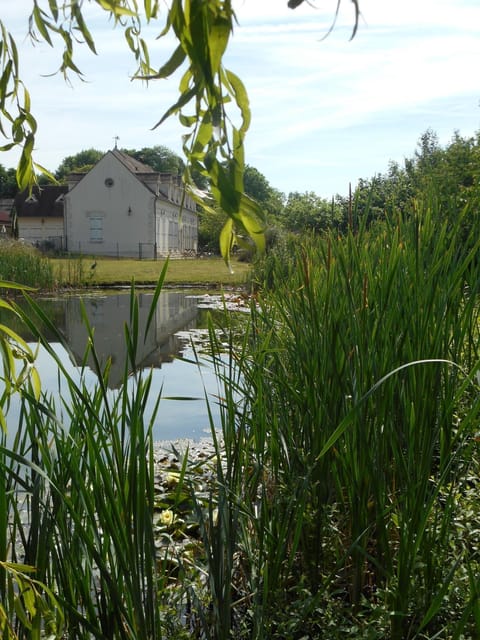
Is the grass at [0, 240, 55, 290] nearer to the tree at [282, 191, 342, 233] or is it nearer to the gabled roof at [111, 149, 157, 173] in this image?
the tree at [282, 191, 342, 233]

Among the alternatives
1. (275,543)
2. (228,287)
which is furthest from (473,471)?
(228,287)

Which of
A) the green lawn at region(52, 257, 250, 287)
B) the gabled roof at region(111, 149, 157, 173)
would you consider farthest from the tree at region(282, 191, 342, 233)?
the gabled roof at region(111, 149, 157, 173)

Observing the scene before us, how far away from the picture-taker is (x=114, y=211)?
3684cm

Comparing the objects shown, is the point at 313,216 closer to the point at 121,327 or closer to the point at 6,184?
the point at 121,327

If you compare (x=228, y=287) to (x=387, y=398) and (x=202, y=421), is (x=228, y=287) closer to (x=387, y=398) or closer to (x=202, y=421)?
(x=202, y=421)

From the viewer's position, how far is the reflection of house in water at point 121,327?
30.6 ft

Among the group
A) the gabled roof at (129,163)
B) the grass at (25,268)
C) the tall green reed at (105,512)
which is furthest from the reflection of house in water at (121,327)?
the gabled roof at (129,163)

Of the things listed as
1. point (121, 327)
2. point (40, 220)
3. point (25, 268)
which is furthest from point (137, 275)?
point (40, 220)

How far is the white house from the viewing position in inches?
1438

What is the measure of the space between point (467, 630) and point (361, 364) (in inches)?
30.2

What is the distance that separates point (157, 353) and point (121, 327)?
2550 millimetres

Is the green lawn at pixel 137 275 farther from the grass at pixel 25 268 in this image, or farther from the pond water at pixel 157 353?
the pond water at pixel 157 353

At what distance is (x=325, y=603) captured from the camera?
213cm

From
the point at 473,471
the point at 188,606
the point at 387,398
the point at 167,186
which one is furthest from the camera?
the point at 167,186
